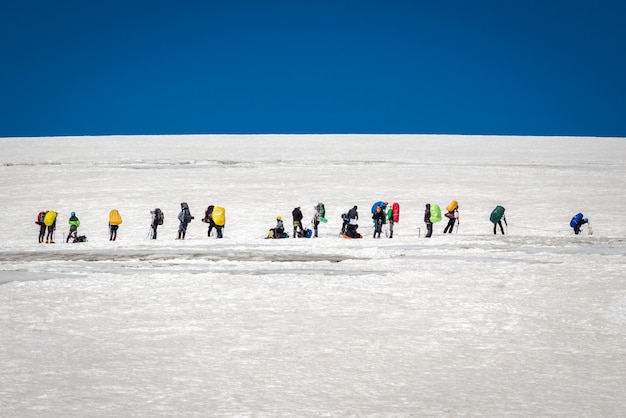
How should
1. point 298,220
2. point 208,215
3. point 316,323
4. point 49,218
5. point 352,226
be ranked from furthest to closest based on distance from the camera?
1. point 208,215
2. point 298,220
3. point 49,218
4. point 352,226
5. point 316,323

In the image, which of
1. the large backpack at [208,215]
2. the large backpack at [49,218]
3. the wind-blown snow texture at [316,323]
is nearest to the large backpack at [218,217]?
the large backpack at [208,215]

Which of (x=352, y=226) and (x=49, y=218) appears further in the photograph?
(x=49, y=218)

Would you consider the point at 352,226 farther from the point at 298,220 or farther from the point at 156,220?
the point at 156,220

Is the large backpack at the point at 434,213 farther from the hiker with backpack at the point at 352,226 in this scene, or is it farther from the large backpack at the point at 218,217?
the large backpack at the point at 218,217

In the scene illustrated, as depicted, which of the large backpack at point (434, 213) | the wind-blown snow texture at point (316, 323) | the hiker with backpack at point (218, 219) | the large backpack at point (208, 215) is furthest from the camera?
the large backpack at point (208, 215)

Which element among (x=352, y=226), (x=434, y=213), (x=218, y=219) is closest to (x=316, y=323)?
(x=352, y=226)

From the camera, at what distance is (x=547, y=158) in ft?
160

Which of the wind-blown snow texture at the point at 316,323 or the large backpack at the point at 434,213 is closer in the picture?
the wind-blown snow texture at the point at 316,323

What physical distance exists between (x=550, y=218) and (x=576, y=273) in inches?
539

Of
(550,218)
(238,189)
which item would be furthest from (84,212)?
(550,218)

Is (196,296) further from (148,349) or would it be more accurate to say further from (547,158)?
(547,158)

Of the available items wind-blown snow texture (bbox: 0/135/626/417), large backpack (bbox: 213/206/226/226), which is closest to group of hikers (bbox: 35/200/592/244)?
large backpack (bbox: 213/206/226/226)

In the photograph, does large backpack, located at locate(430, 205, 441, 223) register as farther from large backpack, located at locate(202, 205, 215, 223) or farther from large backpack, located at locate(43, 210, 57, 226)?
large backpack, located at locate(43, 210, 57, 226)

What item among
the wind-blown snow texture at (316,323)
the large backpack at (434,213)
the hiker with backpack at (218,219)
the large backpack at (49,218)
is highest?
the large backpack at (434,213)
